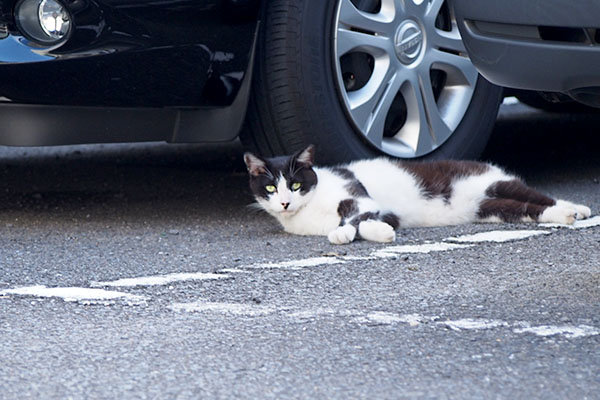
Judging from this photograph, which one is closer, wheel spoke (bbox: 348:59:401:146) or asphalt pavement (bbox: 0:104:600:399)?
asphalt pavement (bbox: 0:104:600:399)

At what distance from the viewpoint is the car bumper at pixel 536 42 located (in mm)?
3133

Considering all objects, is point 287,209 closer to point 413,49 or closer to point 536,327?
point 413,49

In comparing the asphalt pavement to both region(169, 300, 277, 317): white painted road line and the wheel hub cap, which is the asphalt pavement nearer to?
region(169, 300, 277, 317): white painted road line

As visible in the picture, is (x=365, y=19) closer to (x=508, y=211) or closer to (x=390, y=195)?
(x=390, y=195)

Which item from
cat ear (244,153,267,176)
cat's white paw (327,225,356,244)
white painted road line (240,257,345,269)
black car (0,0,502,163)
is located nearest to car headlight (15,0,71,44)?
black car (0,0,502,163)

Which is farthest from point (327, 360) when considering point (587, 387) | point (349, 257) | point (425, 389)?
point (349, 257)

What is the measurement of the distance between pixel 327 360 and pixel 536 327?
57 cm

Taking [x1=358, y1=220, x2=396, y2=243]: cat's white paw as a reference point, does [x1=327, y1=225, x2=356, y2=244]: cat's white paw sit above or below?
below

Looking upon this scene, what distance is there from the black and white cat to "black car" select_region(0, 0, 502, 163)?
0.39 feet

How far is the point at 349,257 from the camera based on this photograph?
150 inches

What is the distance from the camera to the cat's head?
437 cm

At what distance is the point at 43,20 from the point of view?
3855 mm

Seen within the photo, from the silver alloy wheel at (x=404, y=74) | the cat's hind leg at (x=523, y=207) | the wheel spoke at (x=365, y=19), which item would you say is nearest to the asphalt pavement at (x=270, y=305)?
the cat's hind leg at (x=523, y=207)

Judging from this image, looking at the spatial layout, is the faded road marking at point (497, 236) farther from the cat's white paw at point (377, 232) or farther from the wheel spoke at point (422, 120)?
the wheel spoke at point (422, 120)
